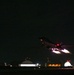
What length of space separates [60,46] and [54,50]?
219 inches

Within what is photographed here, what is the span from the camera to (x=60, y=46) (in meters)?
194

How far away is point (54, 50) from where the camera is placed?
196875 mm
